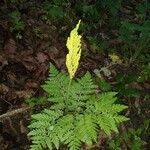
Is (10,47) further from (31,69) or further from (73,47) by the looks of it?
(73,47)

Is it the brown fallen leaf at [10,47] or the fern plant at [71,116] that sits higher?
the brown fallen leaf at [10,47]

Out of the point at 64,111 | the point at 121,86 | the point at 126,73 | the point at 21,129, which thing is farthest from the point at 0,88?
the point at 126,73

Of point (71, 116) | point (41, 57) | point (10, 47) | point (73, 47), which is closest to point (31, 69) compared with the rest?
point (41, 57)

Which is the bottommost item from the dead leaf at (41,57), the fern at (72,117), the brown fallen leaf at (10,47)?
the fern at (72,117)

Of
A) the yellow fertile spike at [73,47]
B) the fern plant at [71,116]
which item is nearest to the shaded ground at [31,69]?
the fern plant at [71,116]

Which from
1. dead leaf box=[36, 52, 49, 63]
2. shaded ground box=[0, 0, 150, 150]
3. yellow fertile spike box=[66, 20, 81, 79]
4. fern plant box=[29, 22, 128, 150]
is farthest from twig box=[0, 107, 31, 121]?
yellow fertile spike box=[66, 20, 81, 79]

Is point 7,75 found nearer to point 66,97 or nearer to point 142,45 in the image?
point 66,97

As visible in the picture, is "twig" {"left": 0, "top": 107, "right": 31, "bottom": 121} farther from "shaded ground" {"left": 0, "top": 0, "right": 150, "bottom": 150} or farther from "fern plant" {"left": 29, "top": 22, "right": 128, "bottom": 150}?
"fern plant" {"left": 29, "top": 22, "right": 128, "bottom": 150}

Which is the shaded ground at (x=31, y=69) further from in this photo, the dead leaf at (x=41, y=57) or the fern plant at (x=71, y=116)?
the fern plant at (x=71, y=116)
